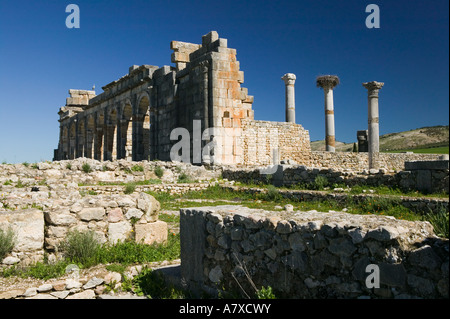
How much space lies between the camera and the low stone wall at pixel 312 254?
9.80ft

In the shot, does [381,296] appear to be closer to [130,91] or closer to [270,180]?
[270,180]

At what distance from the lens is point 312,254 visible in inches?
144

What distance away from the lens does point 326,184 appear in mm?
12258

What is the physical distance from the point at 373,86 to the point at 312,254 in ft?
66.5

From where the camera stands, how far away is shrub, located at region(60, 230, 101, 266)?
5691 mm

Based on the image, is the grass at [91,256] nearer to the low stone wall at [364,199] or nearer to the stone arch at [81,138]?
the low stone wall at [364,199]

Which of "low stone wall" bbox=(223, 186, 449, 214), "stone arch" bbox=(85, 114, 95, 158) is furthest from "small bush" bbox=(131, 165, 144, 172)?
"stone arch" bbox=(85, 114, 95, 158)

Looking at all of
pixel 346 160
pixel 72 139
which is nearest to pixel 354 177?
pixel 346 160

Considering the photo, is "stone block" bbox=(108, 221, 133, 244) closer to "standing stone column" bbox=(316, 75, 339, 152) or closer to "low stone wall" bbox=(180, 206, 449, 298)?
"low stone wall" bbox=(180, 206, 449, 298)


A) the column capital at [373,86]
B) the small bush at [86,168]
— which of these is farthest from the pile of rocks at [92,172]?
the column capital at [373,86]

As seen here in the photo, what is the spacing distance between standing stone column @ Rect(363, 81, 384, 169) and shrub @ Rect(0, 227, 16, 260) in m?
19.6

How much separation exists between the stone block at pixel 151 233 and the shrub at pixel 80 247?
81cm
